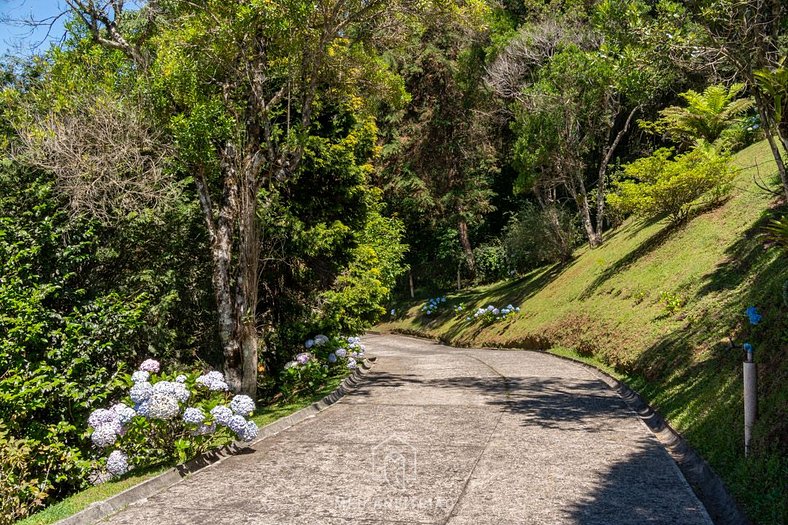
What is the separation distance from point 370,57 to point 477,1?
274 cm

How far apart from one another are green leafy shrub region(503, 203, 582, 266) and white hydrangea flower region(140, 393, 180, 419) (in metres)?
23.7

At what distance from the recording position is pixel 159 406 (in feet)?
24.3

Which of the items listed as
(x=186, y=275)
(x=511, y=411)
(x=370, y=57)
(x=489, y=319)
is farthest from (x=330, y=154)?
(x=489, y=319)

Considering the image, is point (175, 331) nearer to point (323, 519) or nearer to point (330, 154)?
point (330, 154)

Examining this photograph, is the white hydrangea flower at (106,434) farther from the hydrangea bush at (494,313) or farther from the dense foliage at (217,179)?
the hydrangea bush at (494,313)

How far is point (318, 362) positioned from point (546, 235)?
18460mm

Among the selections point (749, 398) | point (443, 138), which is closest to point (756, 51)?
point (749, 398)

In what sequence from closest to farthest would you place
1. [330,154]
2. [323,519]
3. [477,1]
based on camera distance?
[323,519] < [477,1] < [330,154]

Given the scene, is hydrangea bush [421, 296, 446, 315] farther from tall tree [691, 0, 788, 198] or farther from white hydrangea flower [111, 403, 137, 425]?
white hydrangea flower [111, 403, 137, 425]

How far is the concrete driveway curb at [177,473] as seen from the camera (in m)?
6.03

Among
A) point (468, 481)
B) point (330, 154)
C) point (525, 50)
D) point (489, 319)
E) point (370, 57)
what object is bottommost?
point (489, 319)

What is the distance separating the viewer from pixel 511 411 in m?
10.7

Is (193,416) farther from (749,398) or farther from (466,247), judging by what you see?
(466,247)

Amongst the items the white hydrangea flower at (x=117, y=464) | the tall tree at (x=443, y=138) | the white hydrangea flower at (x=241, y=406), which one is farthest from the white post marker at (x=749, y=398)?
the tall tree at (x=443, y=138)
